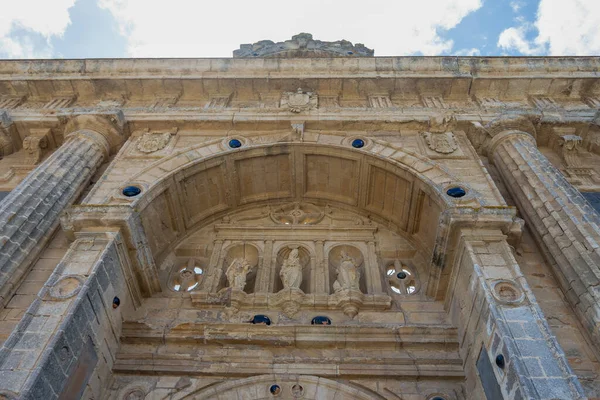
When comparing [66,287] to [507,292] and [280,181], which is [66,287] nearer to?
[280,181]

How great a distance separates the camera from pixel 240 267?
977 cm

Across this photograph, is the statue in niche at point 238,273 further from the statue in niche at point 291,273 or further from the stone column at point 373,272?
the stone column at point 373,272

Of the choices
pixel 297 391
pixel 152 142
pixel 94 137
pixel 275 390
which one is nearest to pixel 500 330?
pixel 297 391

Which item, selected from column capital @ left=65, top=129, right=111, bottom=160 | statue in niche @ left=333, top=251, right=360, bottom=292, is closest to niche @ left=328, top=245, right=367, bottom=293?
statue in niche @ left=333, top=251, right=360, bottom=292

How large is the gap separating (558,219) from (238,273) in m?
5.77

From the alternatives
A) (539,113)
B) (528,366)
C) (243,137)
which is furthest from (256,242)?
(539,113)

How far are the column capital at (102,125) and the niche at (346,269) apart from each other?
Result: 561 cm

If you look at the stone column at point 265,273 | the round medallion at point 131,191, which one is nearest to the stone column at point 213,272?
the stone column at point 265,273

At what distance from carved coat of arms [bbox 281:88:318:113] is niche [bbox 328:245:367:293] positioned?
3.50 meters

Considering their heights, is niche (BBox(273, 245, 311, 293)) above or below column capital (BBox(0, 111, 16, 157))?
below

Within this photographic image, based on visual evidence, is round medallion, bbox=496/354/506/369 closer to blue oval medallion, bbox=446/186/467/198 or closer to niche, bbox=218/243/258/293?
blue oval medallion, bbox=446/186/467/198

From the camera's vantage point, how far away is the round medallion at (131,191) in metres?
9.40

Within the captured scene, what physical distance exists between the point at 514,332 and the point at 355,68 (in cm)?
819

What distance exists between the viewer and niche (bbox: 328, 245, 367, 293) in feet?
30.5
